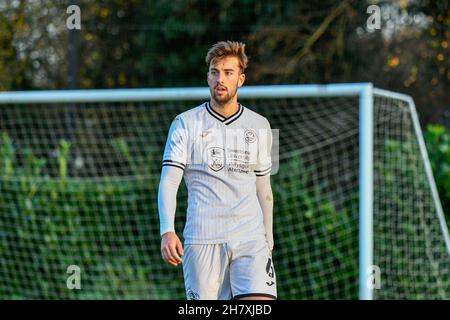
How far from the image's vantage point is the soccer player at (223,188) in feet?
12.8

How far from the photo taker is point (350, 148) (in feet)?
30.5

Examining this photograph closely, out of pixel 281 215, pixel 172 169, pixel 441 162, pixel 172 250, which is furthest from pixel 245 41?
pixel 172 250

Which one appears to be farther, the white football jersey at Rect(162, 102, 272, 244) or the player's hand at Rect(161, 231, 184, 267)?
the white football jersey at Rect(162, 102, 272, 244)

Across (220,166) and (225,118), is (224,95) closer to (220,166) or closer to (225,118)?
(225,118)

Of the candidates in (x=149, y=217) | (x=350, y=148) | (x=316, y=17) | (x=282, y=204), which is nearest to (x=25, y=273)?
(x=149, y=217)

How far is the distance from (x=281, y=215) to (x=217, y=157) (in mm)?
3945

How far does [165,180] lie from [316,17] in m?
8.15

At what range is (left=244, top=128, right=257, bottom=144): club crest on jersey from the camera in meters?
3.92

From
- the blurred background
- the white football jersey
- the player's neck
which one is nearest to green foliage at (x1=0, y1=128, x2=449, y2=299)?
the blurred background

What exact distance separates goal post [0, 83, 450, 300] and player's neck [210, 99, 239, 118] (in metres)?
2.95

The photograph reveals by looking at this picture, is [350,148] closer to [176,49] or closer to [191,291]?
[176,49]

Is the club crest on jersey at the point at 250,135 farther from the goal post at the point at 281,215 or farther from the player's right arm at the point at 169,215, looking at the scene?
the goal post at the point at 281,215

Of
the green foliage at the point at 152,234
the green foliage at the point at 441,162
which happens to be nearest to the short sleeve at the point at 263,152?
the green foliage at the point at 152,234

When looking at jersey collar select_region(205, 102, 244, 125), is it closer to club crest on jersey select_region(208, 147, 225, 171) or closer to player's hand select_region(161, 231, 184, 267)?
club crest on jersey select_region(208, 147, 225, 171)
